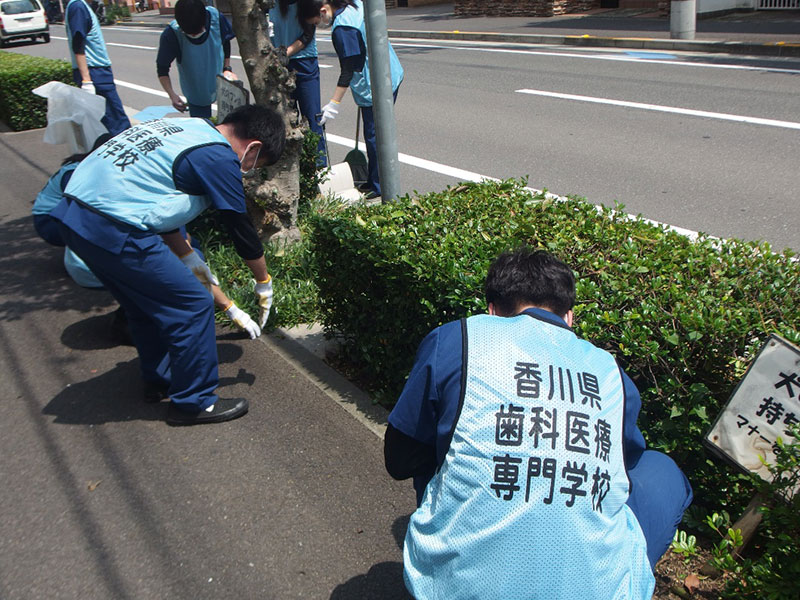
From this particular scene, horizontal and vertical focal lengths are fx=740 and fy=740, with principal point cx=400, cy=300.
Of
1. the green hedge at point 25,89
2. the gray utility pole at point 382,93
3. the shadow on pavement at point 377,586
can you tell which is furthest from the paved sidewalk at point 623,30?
the shadow on pavement at point 377,586

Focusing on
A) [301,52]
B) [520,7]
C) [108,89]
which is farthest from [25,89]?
[520,7]

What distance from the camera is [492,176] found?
747cm

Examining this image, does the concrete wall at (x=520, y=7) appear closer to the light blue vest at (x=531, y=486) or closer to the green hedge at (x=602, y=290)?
the green hedge at (x=602, y=290)

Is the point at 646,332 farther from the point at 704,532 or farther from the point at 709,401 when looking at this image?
the point at 704,532

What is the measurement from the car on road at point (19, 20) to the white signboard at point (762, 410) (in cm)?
3288

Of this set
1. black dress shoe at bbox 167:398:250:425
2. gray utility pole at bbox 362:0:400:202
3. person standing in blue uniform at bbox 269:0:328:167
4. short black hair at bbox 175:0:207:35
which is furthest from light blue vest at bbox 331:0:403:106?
black dress shoe at bbox 167:398:250:425

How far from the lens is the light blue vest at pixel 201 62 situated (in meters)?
6.68

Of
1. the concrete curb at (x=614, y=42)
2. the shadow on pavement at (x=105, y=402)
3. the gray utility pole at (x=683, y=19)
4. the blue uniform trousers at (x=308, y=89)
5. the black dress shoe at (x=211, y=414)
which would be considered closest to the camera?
the black dress shoe at (x=211, y=414)

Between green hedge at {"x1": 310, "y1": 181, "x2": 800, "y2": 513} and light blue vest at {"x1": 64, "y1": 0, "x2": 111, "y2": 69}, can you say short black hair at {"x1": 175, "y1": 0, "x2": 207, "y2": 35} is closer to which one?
light blue vest at {"x1": 64, "y1": 0, "x2": 111, "y2": 69}

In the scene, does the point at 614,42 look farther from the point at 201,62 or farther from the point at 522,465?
the point at 522,465

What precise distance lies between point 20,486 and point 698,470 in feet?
9.72

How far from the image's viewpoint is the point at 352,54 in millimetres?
6430

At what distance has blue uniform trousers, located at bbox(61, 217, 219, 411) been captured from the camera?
3453 millimetres

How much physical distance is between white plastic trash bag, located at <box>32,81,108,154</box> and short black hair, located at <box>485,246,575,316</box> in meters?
5.20
